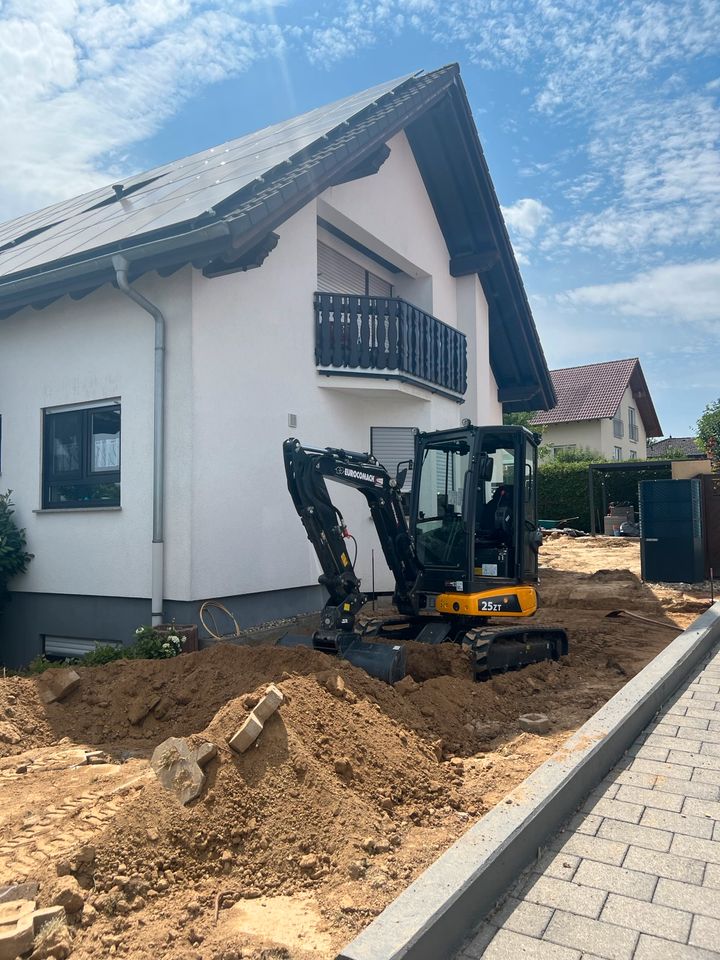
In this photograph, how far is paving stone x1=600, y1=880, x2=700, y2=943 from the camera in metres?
2.81

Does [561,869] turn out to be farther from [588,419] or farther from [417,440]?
[588,419]

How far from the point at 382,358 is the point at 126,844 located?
8298mm

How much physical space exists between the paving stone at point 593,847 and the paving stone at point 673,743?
1617 mm

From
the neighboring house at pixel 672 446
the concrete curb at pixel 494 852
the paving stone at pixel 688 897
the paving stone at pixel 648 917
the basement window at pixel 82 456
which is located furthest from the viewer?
the neighboring house at pixel 672 446

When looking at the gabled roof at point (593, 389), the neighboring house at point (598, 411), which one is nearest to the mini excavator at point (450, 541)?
the neighboring house at point (598, 411)

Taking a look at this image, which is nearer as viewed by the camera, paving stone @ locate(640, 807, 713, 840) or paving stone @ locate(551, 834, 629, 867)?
→ paving stone @ locate(551, 834, 629, 867)

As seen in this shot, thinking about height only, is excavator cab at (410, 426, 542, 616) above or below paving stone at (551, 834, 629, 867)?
above

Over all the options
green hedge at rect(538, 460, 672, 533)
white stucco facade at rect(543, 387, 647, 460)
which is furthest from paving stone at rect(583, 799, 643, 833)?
white stucco facade at rect(543, 387, 647, 460)

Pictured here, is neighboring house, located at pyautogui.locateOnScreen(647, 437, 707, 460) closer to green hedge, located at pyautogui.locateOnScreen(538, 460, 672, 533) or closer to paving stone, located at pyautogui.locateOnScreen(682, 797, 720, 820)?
green hedge, located at pyautogui.locateOnScreen(538, 460, 672, 533)

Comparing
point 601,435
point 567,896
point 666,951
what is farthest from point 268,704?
point 601,435

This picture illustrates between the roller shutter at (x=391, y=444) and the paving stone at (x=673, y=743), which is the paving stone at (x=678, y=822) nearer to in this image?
the paving stone at (x=673, y=743)

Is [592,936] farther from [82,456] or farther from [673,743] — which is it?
[82,456]

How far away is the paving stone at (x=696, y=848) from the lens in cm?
342

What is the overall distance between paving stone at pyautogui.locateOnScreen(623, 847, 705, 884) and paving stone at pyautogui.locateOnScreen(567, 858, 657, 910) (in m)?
0.06
